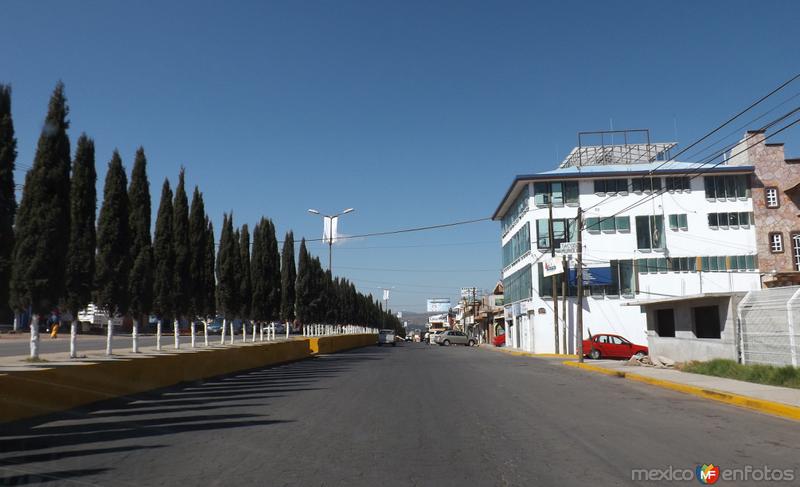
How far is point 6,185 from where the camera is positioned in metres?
15.0

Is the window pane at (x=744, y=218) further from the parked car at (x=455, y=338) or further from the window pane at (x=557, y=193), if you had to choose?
the parked car at (x=455, y=338)

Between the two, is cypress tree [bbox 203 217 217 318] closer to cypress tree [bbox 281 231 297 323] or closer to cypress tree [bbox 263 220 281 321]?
cypress tree [bbox 263 220 281 321]

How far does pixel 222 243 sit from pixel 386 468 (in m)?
31.5

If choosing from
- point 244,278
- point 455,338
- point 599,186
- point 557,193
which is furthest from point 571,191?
Answer: point 455,338

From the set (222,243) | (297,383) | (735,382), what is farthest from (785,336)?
(222,243)

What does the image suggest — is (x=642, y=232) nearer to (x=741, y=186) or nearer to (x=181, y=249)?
(x=741, y=186)

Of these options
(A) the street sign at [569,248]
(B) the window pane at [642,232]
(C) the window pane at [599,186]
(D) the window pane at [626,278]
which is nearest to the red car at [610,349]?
(A) the street sign at [569,248]

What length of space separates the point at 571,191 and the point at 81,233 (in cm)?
3594

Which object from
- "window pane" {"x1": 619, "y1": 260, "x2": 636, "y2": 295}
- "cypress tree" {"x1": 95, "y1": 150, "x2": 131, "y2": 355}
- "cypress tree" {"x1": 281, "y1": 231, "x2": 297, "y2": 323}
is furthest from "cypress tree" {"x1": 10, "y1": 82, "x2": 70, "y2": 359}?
"window pane" {"x1": 619, "y1": 260, "x2": 636, "y2": 295}

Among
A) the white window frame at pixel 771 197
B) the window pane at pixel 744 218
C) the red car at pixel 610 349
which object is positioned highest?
the white window frame at pixel 771 197

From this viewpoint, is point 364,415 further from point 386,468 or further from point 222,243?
point 222,243

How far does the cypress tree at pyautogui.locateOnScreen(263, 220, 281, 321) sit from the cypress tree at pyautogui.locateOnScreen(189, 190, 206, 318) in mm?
11756

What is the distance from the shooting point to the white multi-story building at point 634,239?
45375 mm

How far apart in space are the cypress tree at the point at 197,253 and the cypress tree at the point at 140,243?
15.4ft
